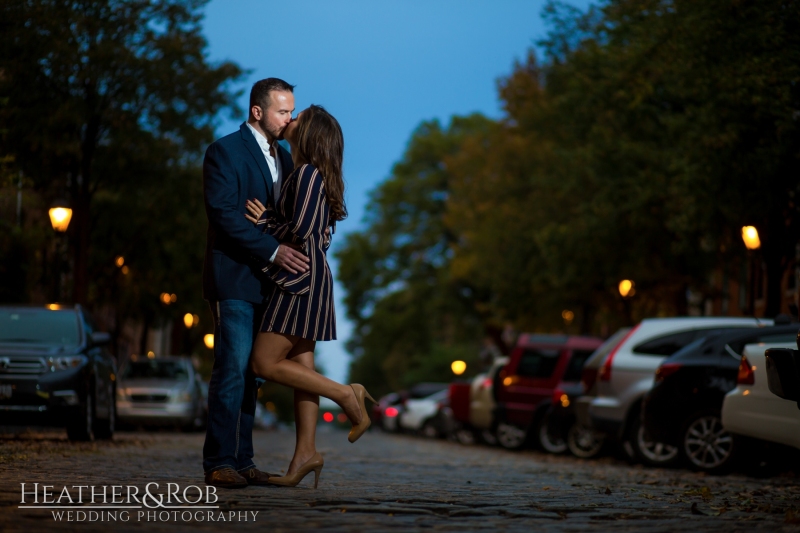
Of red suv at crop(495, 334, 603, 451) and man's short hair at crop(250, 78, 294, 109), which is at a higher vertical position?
man's short hair at crop(250, 78, 294, 109)

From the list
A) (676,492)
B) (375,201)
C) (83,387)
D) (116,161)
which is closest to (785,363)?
(676,492)

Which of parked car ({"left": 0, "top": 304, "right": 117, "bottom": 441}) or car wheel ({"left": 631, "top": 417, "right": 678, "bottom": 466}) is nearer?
car wheel ({"left": 631, "top": 417, "right": 678, "bottom": 466})

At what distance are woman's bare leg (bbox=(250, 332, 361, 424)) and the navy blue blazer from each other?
29cm

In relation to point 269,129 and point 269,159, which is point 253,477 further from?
point 269,129

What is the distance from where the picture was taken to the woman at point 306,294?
7.77 metres

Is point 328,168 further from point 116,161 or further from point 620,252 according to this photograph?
point 620,252

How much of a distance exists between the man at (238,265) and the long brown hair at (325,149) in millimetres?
272

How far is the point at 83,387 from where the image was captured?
16.5 metres

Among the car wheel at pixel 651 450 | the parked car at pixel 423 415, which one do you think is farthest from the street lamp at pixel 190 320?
the car wheel at pixel 651 450

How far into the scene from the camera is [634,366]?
17.1m

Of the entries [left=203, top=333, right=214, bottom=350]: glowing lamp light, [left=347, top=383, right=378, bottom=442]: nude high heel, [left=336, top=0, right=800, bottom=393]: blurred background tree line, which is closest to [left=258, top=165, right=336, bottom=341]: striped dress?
[left=347, top=383, right=378, bottom=442]: nude high heel

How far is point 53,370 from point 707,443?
759cm

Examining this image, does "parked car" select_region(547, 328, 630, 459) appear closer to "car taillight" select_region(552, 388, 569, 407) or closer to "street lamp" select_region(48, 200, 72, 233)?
"car taillight" select_region(552, 388, 569, 407)

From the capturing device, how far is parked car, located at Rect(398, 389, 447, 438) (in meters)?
43.1
